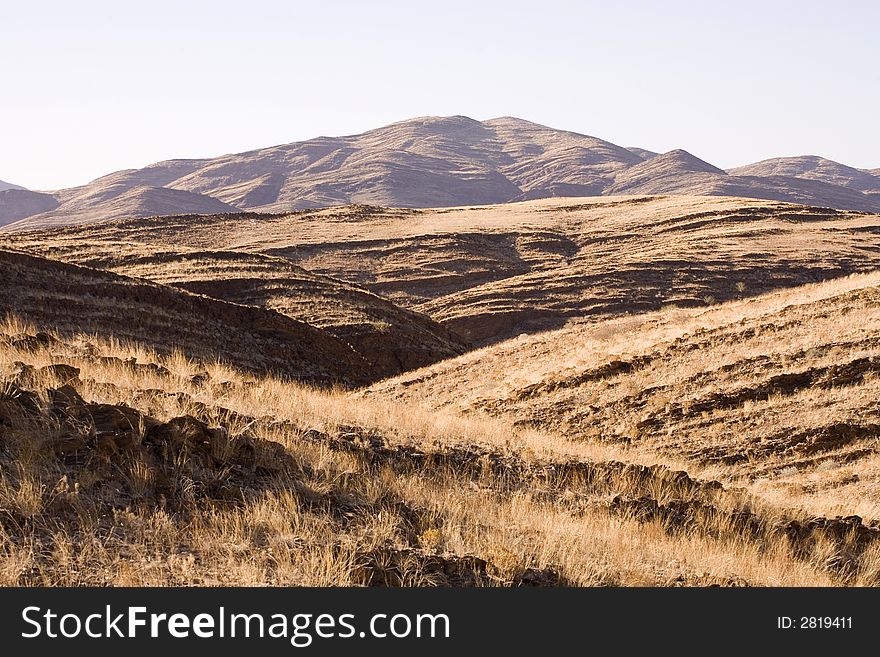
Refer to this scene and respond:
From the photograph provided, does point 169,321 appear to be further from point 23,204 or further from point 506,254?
point 23,204

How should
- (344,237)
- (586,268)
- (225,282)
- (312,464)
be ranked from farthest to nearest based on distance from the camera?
1. (344,237)
2. (586,268)
3. (225,282)
4. (312,464)

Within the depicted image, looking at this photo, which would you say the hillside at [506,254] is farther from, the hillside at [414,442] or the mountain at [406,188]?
the mountain at [406,188]

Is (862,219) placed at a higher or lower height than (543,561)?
higher

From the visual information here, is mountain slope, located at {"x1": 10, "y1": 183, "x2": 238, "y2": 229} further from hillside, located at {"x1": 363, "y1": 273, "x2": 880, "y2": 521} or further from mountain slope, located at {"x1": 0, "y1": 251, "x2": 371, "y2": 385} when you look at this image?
hillside, located at {"x1": 363, "y1": 273, "x2": 880, "y2": 521}

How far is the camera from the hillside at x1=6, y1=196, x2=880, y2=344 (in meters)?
40.1

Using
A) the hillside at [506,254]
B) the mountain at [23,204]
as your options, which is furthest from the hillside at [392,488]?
the mountain at [23,204]

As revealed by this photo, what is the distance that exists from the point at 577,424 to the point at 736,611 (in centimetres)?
1104

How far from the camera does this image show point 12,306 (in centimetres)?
2041

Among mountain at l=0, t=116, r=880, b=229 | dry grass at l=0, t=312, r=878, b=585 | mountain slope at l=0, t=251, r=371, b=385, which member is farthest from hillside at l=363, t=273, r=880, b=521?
mountain at l=0, t=116, r=880, b=229

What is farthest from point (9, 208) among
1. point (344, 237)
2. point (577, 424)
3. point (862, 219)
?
point (577, 424)

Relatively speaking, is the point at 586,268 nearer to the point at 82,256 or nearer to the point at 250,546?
the point at 82,256

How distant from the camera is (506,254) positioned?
178ft

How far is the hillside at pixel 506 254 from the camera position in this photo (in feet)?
132

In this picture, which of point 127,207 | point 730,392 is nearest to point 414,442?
point 730,392
